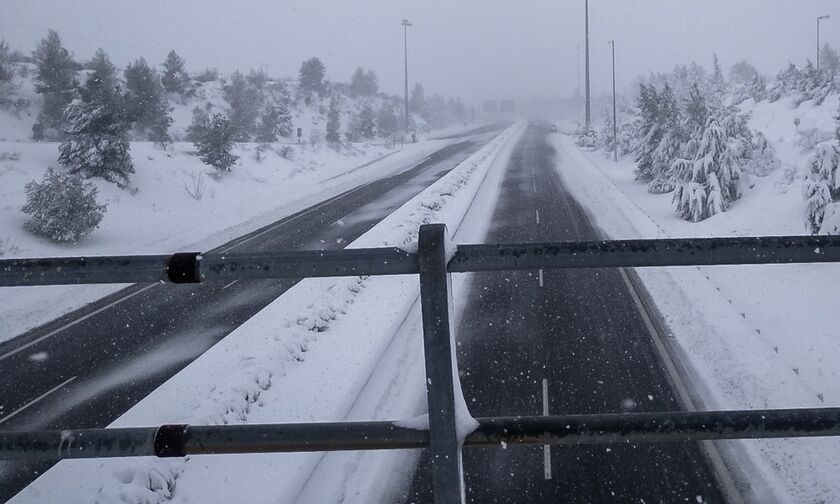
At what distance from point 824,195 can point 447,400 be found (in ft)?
54.4

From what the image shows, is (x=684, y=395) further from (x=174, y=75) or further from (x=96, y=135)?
(x=174, y=75)

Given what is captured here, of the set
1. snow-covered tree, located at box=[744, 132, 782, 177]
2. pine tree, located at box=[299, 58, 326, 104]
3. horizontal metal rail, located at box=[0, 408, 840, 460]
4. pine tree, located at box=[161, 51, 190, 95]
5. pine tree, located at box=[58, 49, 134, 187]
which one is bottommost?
horizontal metal rail, located at box=[0, 408, 840, 460]

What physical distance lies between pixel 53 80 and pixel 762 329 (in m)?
49.1

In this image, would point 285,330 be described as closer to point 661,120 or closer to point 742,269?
point 742,269

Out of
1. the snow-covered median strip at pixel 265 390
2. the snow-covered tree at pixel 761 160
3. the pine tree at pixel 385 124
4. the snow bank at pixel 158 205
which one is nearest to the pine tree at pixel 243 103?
the pine tree at pixel 385 124

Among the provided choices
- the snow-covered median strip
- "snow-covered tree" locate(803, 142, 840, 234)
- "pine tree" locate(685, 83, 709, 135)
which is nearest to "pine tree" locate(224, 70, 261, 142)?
"pine tree" locate(685, 83, 709, 135)

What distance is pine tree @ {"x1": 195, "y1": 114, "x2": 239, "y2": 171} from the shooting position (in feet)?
108

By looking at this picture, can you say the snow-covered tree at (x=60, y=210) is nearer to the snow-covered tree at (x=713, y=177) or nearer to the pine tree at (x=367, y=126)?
the snow-covered tree at (x=713, y=177)

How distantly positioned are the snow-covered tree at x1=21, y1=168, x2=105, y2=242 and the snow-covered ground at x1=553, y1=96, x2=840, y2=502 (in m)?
16.7

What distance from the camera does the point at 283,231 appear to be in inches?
794

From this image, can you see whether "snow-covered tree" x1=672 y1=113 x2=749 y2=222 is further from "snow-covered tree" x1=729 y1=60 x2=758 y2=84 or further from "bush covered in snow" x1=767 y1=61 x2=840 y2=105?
"snow-covered tree" x1=729 y1=60 x2=758 y2=84

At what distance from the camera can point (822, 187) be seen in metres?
15.1

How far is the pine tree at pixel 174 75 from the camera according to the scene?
62.6 metres

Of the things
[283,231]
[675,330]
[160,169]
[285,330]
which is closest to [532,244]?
[285,330]
